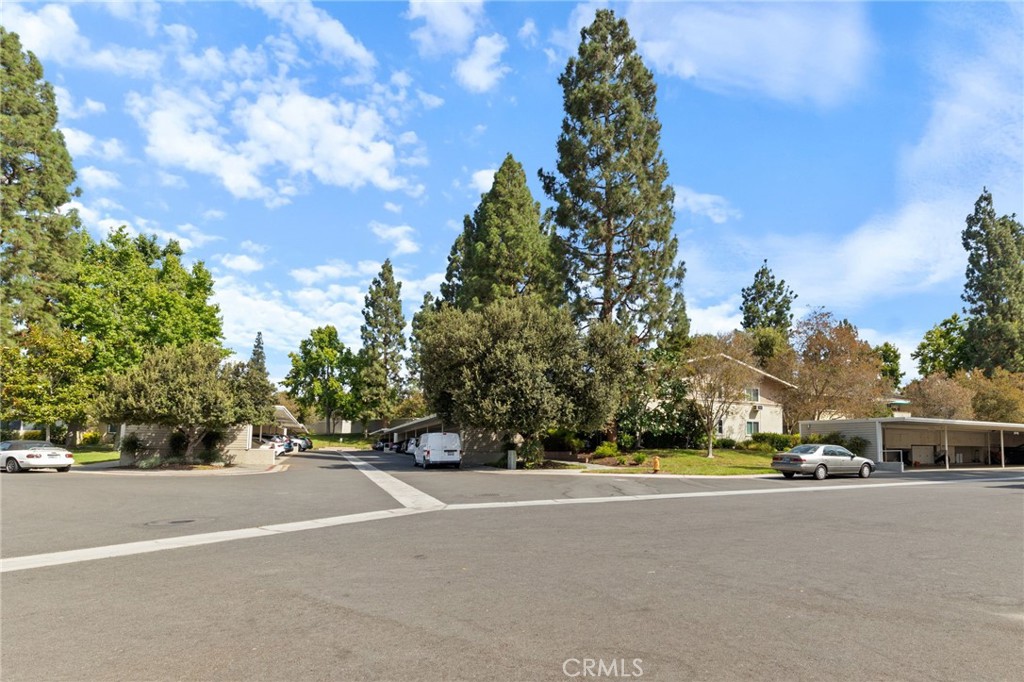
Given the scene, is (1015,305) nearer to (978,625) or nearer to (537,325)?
(537,325)

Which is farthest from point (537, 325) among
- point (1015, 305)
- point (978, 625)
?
point (1015, 305)

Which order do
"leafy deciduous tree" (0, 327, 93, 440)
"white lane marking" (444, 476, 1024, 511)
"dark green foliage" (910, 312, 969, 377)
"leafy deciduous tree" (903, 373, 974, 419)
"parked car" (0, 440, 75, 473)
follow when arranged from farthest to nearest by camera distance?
"dark green foliage" (910, 312, 969, 377) → "leafy deciduous tree" (903, 373, 974, 419) → "leafy deciduous tree" (0, 327, 93, 440) → "parked car" (0, 440, 75, 473) → "white lane marking" (444, 476, 1024, 511)

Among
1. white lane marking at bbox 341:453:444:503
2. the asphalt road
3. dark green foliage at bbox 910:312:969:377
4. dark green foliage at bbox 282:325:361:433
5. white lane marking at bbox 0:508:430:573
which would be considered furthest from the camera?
dark green foliage at bbox 282:325:361:433

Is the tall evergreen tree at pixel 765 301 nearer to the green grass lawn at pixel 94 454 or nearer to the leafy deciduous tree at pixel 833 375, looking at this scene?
the leafy deciduous tree at pixel 833 375

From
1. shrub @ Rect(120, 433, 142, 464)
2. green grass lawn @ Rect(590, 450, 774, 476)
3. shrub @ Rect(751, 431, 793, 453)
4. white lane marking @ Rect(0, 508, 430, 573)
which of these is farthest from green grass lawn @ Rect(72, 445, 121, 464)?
shrub @ Rect(751, 431, 793, 453)

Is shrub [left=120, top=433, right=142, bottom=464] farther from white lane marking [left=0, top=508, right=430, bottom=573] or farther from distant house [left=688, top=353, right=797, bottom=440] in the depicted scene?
distant house [left=688, top=353, right=797, bottom=440]

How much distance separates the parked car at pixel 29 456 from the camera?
28.3 meters

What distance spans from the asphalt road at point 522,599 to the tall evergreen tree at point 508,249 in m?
34.6

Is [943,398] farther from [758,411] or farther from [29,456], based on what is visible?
[29,456]

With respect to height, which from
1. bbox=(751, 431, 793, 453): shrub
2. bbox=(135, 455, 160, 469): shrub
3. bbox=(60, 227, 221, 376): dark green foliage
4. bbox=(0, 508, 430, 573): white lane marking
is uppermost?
bbox=(60, 227, 221, 376): dark green foliage

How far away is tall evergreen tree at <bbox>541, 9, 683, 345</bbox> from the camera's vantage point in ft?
130

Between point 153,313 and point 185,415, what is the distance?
64.5 ft

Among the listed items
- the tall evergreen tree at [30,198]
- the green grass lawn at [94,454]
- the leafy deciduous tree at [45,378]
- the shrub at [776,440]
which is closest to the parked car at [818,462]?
the shrub at [776,440]

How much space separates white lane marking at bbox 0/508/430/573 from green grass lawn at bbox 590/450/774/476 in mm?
21360
